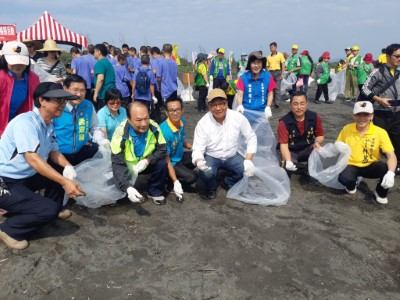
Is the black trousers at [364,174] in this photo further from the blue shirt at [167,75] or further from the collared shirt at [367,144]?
the blue shirt at [167,75]

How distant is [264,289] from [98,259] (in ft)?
4.07

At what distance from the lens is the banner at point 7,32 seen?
34.7 ft

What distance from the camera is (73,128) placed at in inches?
130

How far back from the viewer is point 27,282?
222cm

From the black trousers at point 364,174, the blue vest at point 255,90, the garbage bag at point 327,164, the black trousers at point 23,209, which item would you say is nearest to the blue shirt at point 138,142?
the black trousers at point 23,209

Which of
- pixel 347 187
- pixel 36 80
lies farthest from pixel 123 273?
pixel 347 187

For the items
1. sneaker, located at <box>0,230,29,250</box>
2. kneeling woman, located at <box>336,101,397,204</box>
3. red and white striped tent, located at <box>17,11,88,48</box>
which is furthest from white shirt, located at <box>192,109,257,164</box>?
red and white striped tent, located at <box>17,11,88,48</box>

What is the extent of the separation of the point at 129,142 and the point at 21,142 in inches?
38.7

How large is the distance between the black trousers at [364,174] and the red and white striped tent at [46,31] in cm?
A: 1183

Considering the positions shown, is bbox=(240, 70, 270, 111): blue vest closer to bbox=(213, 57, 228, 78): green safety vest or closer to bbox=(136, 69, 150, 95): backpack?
bbox=(136, 69, 150, 95): backpack

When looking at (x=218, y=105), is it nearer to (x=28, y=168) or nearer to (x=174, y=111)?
(x=174, y=111)

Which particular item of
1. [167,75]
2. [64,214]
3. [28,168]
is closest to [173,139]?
[64,214]

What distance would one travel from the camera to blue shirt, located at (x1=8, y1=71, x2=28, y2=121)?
3.21m

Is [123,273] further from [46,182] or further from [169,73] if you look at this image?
[169,73]
